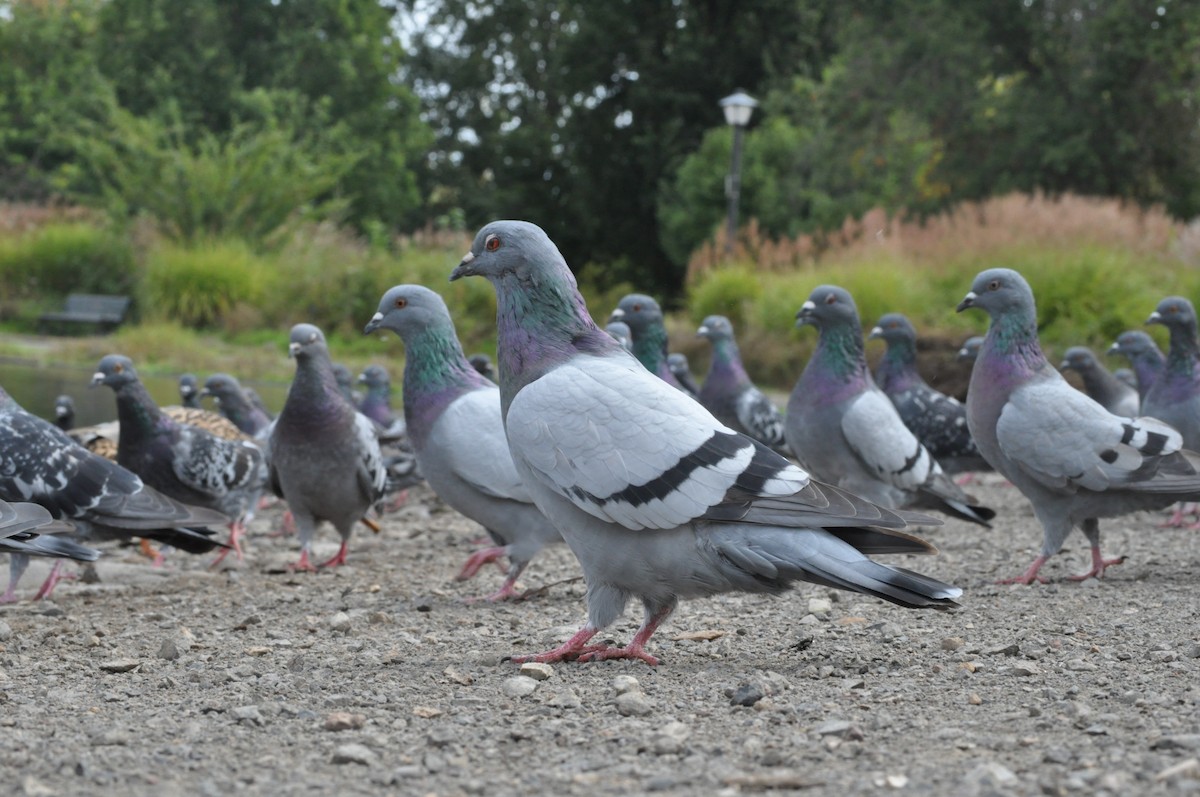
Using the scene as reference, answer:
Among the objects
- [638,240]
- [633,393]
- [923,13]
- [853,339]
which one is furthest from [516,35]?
[633,393]

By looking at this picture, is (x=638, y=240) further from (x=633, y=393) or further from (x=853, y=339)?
(x=633, y=393)

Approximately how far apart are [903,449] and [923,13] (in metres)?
19.1

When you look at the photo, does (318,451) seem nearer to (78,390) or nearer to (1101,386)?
(1101,386)

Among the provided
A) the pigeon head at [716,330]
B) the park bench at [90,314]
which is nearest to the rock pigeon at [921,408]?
the pigeon head at [716,330]

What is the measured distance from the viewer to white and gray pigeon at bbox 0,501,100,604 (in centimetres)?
378

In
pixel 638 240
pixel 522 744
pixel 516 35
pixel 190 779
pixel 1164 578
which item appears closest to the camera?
pixel 190 779

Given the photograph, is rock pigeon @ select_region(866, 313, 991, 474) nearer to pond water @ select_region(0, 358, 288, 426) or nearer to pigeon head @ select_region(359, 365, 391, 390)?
pigeon head @ select_region(359, 365, 391, 390)

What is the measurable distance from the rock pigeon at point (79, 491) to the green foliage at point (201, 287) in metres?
13.7

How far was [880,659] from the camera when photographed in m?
3.51

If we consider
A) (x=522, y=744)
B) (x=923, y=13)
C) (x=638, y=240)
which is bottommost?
(x=638, y=240)

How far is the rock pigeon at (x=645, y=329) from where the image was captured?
7.50 meters

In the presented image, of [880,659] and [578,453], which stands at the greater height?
[578,453]

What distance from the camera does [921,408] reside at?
802cm

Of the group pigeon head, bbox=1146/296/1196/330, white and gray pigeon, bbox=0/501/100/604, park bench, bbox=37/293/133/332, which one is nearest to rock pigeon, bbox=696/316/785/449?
pigeon head, bbox=1146/296/1196/330
